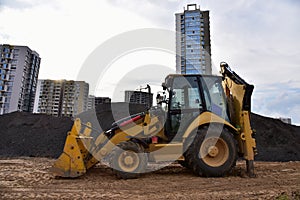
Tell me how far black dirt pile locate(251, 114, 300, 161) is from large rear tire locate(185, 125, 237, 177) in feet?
21.4

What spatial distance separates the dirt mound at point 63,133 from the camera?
1134 cm

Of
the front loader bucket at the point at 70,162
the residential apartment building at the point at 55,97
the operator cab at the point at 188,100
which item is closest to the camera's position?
the front loader bucket at the point at 70,162

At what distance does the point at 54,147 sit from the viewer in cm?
1184

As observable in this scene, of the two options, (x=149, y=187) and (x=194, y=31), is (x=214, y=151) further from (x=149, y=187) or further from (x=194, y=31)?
(x=194, y=31)

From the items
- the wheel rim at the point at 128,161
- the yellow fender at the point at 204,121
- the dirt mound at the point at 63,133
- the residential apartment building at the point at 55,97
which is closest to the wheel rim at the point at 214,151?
the yellow fender at the point at 204,121

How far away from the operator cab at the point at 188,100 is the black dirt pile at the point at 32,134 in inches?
302

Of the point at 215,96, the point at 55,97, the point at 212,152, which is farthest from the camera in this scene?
the point at 55,97

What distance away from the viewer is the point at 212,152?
5234mm

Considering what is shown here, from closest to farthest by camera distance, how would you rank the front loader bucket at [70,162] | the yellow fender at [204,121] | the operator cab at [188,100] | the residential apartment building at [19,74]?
the front loader bucket at [70,162], the yellow fender at [204,121], the operator cab at [188,100], the residential apartment building at [19,74]

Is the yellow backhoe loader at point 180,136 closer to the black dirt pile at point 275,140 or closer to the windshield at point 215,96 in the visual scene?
the windshield at point 215,96

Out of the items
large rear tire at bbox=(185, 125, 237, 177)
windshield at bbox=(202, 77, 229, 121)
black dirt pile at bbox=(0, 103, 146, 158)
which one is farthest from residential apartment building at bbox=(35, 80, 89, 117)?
large rear tire at bbox=(185, 125, 237, 177)

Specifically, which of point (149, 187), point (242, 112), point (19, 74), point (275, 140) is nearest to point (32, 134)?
point (149, 187)

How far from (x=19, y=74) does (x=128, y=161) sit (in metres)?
50.5

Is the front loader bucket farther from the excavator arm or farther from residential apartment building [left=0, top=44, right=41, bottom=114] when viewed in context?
residential apartment building [left=0, top=44, right=41, bottom=114]
